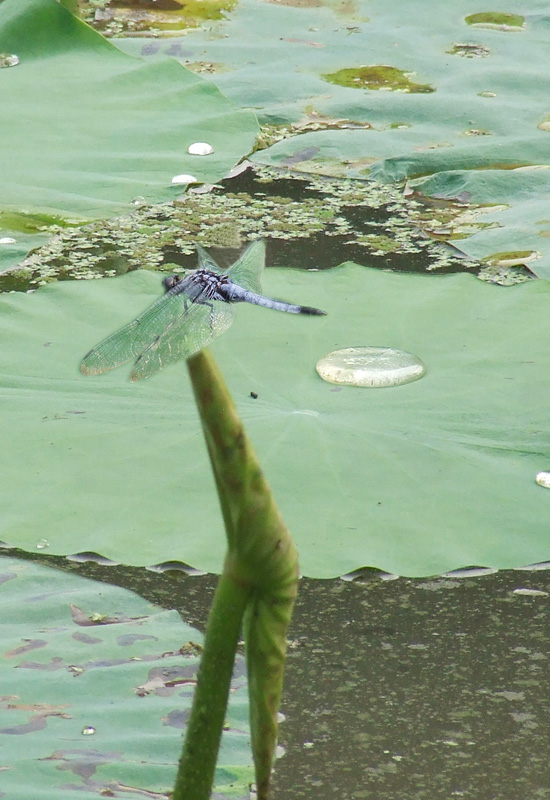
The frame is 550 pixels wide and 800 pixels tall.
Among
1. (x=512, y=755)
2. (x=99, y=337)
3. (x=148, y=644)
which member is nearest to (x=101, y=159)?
(x=99, y=337)

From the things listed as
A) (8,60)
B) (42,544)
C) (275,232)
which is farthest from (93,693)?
(8,60)

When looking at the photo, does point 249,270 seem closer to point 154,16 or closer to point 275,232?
point 275,232

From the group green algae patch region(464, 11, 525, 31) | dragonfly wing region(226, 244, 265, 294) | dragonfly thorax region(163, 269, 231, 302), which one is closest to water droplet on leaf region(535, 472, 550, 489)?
dragonfly wing region(226, 244, 265, 294)

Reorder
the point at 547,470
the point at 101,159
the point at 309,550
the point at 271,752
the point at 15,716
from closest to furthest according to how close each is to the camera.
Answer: the point at 271,752 < the point at 15,716 < the point at 309,550 < the point at 547,470 < the point at 101,159

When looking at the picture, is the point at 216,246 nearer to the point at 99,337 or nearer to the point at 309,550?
the point at 99,337

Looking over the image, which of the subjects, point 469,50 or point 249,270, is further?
point 469,50

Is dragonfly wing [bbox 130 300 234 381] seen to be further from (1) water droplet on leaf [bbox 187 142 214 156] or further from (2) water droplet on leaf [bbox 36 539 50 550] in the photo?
(1) water droplet on leaf [bbox 187 142 214 156]
